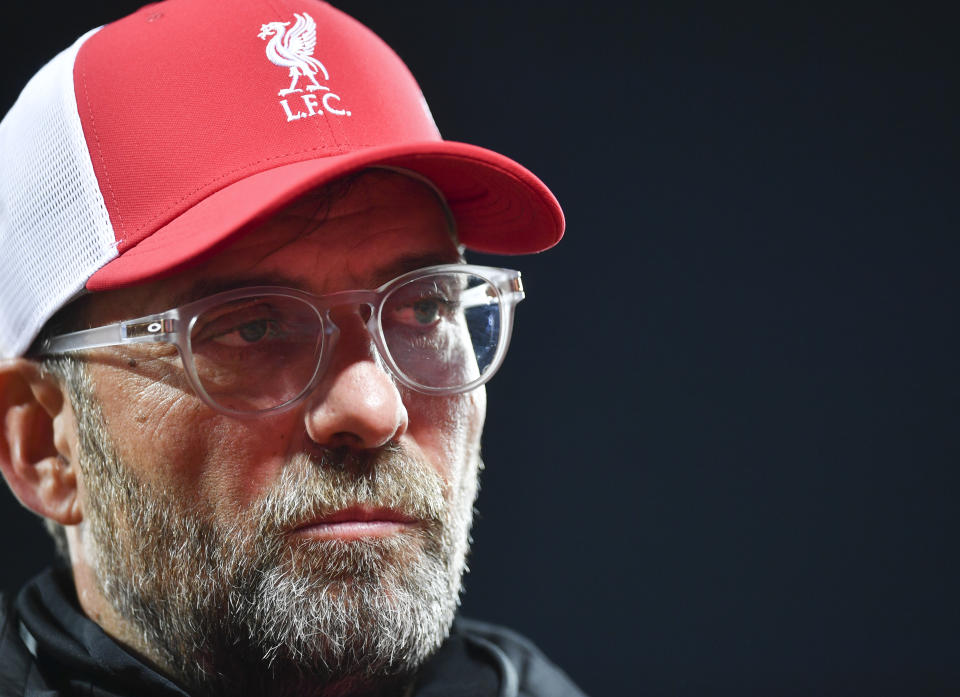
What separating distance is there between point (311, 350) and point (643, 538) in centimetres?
148

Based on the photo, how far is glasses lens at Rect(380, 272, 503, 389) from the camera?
126 cm

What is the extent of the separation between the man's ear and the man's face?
0.07 metres

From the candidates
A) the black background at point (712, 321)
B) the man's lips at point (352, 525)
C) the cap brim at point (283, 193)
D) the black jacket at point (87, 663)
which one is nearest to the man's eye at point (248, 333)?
the cap brim at point (283, 193)

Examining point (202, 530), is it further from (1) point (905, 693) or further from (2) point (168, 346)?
(1) point (905, 693)

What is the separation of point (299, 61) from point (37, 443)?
23.9 inches

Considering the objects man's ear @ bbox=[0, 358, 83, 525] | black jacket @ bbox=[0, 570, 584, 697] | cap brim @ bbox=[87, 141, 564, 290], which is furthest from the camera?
man's ear @ bbox=[0, 358, 83, 525]

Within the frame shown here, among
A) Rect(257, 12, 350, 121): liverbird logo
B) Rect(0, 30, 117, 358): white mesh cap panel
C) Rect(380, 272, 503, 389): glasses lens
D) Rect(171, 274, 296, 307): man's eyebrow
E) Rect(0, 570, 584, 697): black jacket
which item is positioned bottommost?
Rect(0, 570, 584, 697): black jacket

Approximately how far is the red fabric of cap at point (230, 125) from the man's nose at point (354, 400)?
200 millimetres

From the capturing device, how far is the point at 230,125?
3.86 feet

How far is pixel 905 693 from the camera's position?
239 cm

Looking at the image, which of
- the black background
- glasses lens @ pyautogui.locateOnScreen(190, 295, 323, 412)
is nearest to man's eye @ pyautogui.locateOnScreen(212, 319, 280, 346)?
glasses lens @ pyautogui.locateOnScreen(190, 295, 323, 412)

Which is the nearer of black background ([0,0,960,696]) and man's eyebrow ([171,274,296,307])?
man's eyebrow ([171,274,296,307])

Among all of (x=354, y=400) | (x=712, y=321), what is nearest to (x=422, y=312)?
(x=354, y=400)

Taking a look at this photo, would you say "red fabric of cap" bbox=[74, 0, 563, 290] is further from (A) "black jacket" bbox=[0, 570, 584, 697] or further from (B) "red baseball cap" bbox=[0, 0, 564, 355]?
(A) "black jacket" bbox=[0, 570, 584, 697]
